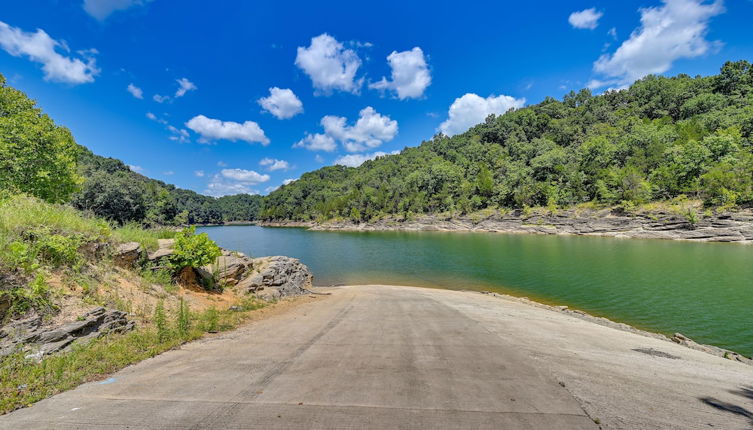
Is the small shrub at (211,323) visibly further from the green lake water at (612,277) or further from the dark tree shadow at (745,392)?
the green lake water at (612,277)

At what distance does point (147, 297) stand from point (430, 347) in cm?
1029

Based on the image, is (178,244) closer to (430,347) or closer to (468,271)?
(430,347)

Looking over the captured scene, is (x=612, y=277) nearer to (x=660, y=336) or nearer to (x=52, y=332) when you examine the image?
(x=660, y=336)

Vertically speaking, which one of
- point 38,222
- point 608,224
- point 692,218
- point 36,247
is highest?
point 692,218

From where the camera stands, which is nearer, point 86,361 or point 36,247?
point 86,361

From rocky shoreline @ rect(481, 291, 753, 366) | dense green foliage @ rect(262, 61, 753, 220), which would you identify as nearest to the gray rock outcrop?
rocky shoreline @ rect(481, 291, 753, 366)

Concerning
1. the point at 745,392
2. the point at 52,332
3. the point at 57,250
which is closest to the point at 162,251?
the point at 57,250

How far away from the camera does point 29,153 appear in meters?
16.9

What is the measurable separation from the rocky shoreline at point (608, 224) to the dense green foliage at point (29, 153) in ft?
279

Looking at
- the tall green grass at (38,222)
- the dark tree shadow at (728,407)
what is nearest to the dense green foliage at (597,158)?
the dark tree shadow at (728,407)

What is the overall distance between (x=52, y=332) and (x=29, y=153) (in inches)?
707

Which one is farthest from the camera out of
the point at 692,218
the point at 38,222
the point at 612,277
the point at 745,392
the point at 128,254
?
the point at 692,218

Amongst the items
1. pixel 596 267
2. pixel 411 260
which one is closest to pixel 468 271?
pixel 411 260

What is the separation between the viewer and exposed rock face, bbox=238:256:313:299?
57.8 feet
